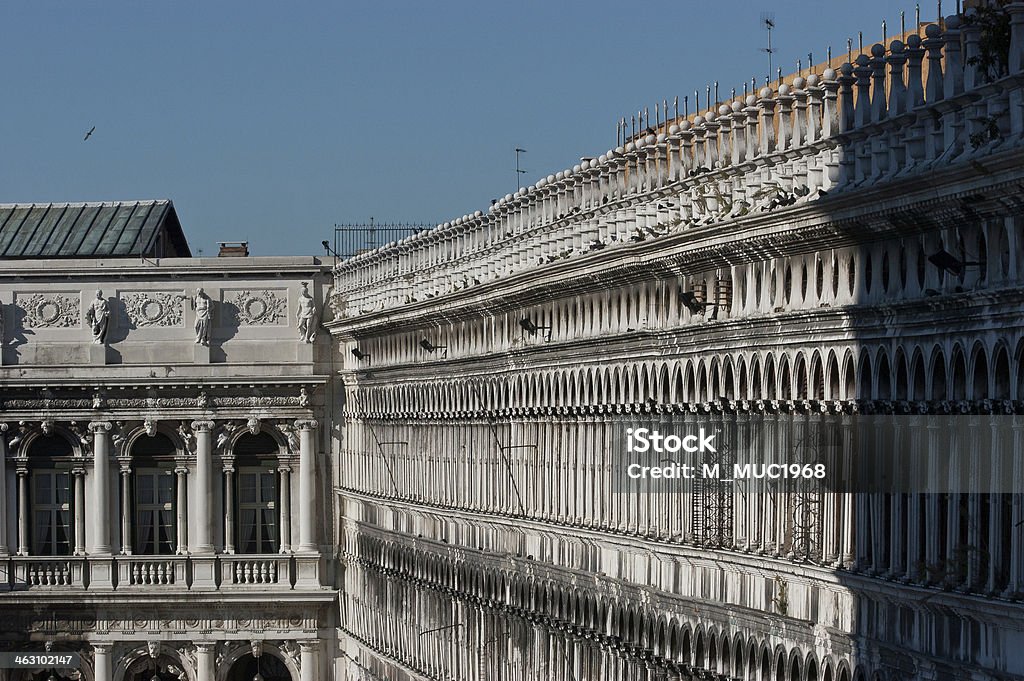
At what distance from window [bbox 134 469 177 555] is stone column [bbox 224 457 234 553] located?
1.78 m

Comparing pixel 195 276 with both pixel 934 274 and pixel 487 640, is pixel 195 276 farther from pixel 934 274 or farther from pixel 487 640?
pixel 934 274

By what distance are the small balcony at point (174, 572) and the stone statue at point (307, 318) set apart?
652 centimetres

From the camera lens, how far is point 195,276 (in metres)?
98.9

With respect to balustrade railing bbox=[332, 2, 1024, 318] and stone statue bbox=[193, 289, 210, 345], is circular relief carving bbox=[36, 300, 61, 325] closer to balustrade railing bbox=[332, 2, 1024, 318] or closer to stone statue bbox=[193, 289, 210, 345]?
stone statue bbox=[193, 289, 210, 345]

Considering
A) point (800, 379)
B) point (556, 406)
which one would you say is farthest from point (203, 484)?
point (800, 379)

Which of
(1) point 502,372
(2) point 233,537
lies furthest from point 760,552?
(2) point 233,537

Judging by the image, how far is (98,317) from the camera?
97.9 m

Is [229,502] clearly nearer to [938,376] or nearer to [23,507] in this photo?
A: [23,507]

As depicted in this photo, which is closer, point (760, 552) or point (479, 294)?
point (760, 552)

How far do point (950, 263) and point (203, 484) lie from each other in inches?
2430

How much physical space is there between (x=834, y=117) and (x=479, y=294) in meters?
28.8

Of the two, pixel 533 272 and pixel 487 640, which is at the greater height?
pixel 533 272

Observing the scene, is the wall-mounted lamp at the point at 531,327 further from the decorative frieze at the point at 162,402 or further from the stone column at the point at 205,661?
the stone column at the point at 205,661

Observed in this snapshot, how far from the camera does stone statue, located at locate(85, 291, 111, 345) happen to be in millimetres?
97938
